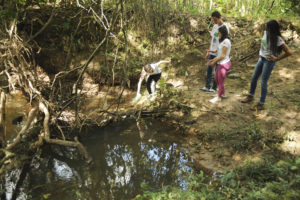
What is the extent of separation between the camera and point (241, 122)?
15.1ft

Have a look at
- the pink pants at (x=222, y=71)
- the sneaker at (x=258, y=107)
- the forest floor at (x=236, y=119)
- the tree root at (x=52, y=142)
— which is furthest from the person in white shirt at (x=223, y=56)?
the tree root at (x=52, y=142)

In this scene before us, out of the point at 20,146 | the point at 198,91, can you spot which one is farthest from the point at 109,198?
the point at 198,91

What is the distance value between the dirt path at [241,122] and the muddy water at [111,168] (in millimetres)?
473

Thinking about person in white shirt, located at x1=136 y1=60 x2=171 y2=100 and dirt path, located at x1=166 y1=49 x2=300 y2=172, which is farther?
person in white shirt, located at x1=136 y1=60 x2=171 y2=100

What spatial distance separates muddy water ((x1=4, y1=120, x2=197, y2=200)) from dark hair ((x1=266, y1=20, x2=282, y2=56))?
2305 millimetres

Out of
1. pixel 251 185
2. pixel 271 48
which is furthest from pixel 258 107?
pixel 251 185

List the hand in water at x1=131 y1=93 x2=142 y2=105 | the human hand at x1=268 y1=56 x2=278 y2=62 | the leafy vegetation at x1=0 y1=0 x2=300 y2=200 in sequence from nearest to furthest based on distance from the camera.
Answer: the leafy vegetation at x1=0 y1=0 x2=300 y2=200
the human hand at x1=268 y1=56 x2=278 y2=62
the hand in water at x1=131 y1=93 x2=142 y2=105

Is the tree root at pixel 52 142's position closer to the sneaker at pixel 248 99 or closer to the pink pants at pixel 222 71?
the pink pants at pixel 222 71

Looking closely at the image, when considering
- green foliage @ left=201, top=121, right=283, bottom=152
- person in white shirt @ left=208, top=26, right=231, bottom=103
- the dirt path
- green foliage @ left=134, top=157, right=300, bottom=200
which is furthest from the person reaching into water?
green foliage @ left=134, top=157, right=300, bottom=200

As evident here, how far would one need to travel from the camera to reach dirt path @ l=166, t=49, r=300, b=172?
387cm

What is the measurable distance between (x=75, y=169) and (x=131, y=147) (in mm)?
1074

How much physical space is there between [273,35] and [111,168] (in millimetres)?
3507

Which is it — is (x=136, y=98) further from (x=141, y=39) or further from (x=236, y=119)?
(x=141, y=39)

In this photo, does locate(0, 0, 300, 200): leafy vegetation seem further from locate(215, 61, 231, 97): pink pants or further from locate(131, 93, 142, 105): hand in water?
locate(215, 61, 231, 97): pink pants
